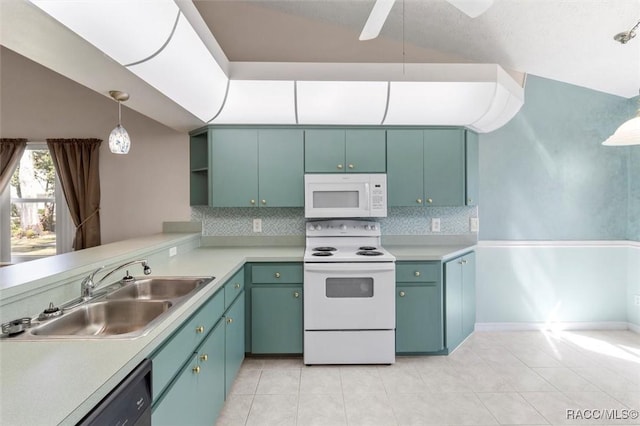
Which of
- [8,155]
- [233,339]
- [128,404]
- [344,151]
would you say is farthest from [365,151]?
[8,155]

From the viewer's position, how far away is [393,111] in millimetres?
2852

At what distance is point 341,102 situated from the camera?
276 cm

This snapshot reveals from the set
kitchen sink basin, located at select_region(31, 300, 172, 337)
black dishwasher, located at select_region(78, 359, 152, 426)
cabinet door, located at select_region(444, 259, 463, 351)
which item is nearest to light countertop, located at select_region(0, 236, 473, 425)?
black dishwasher, located at select_region(78, 359, 152, 426)

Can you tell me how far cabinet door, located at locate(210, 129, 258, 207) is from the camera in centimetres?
304

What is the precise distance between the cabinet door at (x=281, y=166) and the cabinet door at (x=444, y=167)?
1.18 metres

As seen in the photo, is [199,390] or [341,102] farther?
[341,102]

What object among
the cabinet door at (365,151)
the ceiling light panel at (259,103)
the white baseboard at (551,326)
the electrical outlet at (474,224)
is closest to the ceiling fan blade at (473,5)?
the ceiling light panel at (259,103)

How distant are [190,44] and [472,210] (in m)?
2.93

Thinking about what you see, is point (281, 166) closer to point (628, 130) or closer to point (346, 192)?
point (346, 192)

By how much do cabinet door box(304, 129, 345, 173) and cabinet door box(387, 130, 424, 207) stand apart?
0.46 metres

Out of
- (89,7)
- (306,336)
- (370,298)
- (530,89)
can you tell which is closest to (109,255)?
(89,7)

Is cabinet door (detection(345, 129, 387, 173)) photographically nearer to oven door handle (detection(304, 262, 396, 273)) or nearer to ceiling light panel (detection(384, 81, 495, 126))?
ceiling light panel (detection(384, 81, 495, 126))

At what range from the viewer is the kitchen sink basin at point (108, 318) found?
1.40 metres

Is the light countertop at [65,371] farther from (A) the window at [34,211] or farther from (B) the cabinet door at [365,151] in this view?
(A) the window at [34,211]
